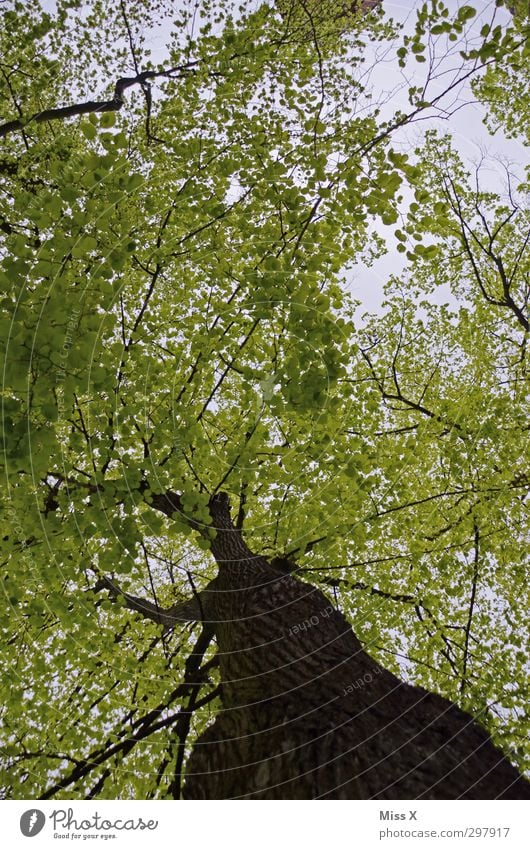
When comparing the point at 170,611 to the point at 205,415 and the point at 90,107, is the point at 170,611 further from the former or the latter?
the point at 90,107

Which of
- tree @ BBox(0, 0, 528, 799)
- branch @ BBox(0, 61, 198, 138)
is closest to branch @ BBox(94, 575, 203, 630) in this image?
tree @ BBox(0, 0, 528, 799)

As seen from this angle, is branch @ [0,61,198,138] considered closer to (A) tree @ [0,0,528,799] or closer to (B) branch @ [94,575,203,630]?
(A) tree @ [0,0,528,799]

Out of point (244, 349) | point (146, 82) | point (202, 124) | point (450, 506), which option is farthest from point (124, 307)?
point (450, 506)

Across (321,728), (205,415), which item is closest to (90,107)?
(205,415)

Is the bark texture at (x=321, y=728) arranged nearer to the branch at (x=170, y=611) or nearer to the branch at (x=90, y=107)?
the branch at (x=170, y=611)

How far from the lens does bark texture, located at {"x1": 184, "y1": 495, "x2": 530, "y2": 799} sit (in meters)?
2.60

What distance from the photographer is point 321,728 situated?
9.60ft

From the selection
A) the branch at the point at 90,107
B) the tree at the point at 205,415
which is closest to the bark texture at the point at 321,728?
the tree at the point at 205,415

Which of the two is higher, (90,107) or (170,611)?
(90,107)

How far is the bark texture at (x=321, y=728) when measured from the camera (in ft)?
8.52

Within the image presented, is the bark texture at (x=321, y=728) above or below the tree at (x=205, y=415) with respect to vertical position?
below

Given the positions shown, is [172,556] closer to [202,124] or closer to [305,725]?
[305,725]

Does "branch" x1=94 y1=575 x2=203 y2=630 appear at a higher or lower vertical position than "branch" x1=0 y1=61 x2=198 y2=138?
lower

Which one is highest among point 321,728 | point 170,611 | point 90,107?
point 90,107
